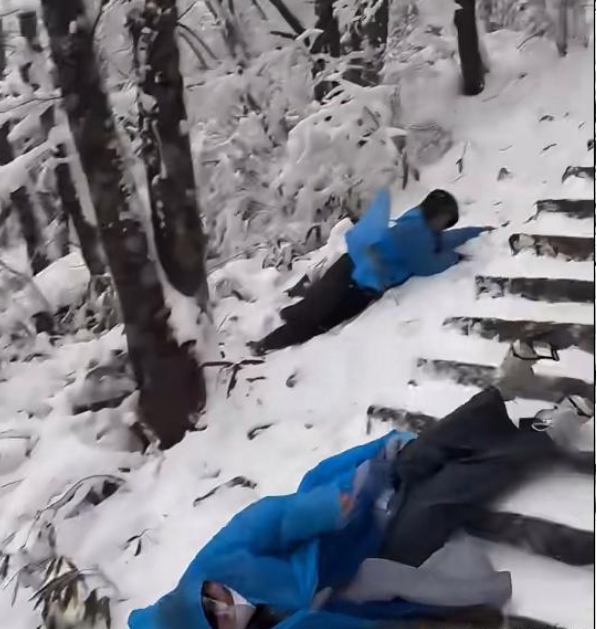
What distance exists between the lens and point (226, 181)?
5281 mm

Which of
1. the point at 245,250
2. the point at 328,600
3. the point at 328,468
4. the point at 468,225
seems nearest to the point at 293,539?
the point at 328,600

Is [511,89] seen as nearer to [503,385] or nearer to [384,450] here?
[503,385]

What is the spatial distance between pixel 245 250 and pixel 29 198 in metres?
1.49

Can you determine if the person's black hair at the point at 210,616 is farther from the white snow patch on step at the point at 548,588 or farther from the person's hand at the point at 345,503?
the white snow patch on step at the point at 548,588

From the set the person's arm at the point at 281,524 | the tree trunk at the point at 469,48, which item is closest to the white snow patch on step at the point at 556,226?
the person's arm at the point at 281,524

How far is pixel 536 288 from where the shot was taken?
3201 mm

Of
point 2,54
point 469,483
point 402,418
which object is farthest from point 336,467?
point 2,54

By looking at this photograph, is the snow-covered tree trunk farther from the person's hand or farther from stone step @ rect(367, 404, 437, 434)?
the person's hand

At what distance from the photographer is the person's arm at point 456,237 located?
371 centimetres

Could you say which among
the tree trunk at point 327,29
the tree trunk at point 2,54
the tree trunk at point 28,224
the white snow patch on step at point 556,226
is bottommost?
the tree trunk at point 28,224

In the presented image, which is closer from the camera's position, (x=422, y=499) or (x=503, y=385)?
(x=422, y=499)

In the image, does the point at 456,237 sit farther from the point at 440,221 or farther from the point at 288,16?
the point at 288,16

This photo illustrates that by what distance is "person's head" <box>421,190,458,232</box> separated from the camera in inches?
148

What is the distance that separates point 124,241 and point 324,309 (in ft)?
3.18
